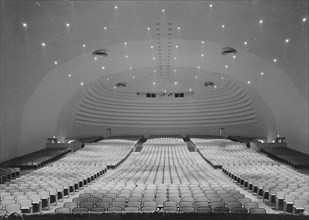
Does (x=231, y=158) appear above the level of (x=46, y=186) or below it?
above

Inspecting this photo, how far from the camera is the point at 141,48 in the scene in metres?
23.0

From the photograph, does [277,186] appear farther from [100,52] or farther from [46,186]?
[100,52]

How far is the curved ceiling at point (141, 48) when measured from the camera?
52.4ft

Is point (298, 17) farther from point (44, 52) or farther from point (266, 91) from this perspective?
point (44, 52)

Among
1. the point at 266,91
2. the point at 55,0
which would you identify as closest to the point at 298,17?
the point at 266,91

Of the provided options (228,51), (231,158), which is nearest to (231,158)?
(231,158)

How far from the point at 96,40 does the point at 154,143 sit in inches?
479

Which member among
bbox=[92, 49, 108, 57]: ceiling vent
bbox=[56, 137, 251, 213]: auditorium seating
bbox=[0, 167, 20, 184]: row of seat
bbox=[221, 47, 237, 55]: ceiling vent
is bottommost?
bbox=[0, 167, 20, 184]: row of seat

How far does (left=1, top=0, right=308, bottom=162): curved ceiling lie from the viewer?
629 inches

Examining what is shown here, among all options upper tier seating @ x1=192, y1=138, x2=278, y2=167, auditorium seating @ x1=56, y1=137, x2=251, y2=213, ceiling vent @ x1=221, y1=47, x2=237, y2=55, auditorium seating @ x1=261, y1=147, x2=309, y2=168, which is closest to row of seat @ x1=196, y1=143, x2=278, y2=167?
upper tier seating @ x1=192, y1=138, x2=278, y2=167

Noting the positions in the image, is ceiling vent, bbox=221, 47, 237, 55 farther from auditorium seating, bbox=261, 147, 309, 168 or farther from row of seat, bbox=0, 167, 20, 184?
row of seat, bbox=0, 167, 20, 184

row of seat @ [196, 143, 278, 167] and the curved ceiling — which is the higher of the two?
the curved ceiling

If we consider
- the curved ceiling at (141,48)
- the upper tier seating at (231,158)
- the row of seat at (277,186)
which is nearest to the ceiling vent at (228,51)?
the curved ceiling at (141,48)

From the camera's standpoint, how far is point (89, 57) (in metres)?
23.0
